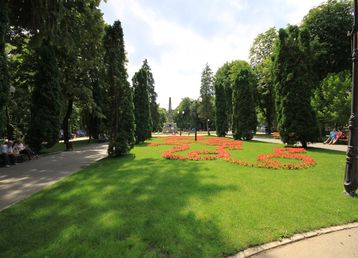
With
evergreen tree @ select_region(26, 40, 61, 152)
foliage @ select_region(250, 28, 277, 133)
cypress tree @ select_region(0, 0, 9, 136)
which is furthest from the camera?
foliage @ select_region(250, 28, 277, 133)

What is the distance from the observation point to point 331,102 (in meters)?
23.6

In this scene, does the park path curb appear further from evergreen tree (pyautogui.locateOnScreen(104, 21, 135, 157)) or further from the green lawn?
evergreen tree (pyautogui.locateOnScreen(104, 21, 135, 157))

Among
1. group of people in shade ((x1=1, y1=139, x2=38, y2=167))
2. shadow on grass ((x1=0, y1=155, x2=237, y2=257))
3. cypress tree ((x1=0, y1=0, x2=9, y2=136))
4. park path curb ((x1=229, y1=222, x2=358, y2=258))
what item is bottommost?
park path curb ((x1=229, y1=222, x2=358, y2=258))

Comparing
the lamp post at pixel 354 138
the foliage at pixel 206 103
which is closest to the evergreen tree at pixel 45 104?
the lamp post at pixel 354 138

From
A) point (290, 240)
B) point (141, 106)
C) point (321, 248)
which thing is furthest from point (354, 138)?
point (141, 106)

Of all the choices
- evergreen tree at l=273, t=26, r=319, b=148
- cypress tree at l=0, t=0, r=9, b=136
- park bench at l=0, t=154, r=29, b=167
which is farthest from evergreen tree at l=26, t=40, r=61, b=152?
evergreen tree at l=273, t=26, r=319, b=148

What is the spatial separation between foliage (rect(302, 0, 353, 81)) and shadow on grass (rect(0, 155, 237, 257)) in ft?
96.7

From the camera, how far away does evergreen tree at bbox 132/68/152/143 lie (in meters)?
24.8

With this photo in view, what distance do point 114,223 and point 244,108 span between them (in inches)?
942

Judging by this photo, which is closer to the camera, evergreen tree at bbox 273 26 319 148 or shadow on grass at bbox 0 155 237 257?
shadow on grass at bbox 0 155 237 257

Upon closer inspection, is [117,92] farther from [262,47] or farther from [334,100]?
[262,47]

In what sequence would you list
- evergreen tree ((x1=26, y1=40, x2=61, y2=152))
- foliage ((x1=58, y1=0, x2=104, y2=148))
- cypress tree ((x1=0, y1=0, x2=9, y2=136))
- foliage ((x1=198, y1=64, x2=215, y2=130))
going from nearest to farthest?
cypress tree ((x1=0, y1=0, x2=9, y2=136)) < foliage ((x1=58, y1=0, x2=104, y2=148)) < evergreen tree ((x1=26, y1=40, x2=61, y2=152)) < foliage ((x1=198, y1=64, x2=215, y2=130))

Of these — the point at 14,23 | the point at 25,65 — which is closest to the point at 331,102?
the point at 14,23

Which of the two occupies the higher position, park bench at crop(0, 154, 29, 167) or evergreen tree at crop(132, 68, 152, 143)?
evergreen tree at crop(132, 68, 152, 143)
